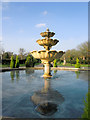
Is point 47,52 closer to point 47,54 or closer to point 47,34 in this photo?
point 47,54

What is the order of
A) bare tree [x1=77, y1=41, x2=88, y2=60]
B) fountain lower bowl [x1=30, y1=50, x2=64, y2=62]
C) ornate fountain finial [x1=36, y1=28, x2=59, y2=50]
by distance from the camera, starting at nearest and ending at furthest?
fountain lower bowl [x1=30, y1=50, x2=64, y2=62]
ornate fountain finial [x1=36, y1=28, x2=59, y2=50]
bare tree [x1=77, y1=41, x2=88, y2=60]

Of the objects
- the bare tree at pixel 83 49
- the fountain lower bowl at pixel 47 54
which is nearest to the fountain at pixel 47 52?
the fountain lower bowl at pixel 47 54

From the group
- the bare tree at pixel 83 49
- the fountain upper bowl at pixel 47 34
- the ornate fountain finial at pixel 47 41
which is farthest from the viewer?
the bare tree at pixel 83 49

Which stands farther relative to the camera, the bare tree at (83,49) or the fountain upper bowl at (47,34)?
the bare tree at (83,49)

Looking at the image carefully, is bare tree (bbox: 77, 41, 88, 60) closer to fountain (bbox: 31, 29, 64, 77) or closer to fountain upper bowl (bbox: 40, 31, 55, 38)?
fountain upper bowl (bbox: 40, 31, 55, 38)

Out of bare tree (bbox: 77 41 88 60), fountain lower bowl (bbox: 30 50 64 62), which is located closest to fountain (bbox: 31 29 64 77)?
fountain lower bowl (bbox: 30 50 64 62)

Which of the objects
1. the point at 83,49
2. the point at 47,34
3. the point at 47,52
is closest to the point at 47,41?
the point at 47,34

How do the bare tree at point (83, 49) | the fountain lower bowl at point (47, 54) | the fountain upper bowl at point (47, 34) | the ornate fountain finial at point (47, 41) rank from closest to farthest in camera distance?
the fountain lower bowl at point (47, 54), the ornate fountain finial at point (47, 41), the fountain upper bowl at point (47, 34), the bare tree at point (83, 49)

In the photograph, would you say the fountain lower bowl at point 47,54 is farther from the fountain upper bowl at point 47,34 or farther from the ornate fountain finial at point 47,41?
the fountain upper bowl at point 47,34

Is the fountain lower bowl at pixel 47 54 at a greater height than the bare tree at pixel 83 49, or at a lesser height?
lesser

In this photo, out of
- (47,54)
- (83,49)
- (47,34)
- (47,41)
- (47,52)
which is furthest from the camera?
(83,49)

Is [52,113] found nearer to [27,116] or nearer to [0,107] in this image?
[27,116]

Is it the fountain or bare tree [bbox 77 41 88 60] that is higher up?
bare tree [bbox 77 41 88 60]

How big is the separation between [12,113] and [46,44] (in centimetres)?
902
